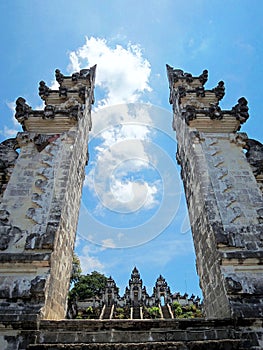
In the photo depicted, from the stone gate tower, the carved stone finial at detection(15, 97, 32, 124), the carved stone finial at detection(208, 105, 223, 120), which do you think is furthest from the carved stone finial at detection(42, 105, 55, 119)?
the carved stone finial at detection(208, 105, 223, 120)

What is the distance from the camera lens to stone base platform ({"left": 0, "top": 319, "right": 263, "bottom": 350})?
4488mm

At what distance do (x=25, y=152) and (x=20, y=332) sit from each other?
4.92 m

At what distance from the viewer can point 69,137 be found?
848 centimetres

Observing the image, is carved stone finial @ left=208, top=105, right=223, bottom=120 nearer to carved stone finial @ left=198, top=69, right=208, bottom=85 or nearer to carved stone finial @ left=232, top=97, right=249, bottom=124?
carved stone finial @ left=232, top=97, right=249, bottom=124

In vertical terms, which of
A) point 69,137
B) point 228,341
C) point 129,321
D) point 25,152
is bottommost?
point 228,341

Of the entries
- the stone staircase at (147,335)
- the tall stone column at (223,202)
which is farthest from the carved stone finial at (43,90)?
the stone staircase at (147,335)

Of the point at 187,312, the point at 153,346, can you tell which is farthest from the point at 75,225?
the point at 187,312

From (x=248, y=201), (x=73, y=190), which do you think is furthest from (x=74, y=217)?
(x=248, y=201)

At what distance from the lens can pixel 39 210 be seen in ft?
21.9

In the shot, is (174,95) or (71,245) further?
(174,95)

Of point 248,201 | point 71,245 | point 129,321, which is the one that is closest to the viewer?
point 129,321

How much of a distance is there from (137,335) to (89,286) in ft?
115

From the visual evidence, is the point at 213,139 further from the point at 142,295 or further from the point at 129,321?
the point at 142,295

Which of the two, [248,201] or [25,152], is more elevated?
[25,152]
